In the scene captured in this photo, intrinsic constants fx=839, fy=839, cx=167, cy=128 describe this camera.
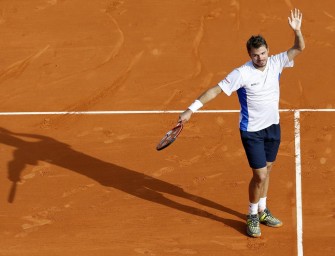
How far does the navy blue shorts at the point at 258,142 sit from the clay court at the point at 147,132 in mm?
1174

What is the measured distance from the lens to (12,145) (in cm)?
1277

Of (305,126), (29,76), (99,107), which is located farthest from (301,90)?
(29,76)

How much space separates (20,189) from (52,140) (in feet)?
4.18

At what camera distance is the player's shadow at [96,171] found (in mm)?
11266

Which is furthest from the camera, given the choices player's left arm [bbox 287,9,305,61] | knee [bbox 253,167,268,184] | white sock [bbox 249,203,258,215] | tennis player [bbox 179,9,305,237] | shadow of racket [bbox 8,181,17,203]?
shadow of racket [bbox 8,181,17,203]

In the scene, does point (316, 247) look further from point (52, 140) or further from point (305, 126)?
point (52, 140)

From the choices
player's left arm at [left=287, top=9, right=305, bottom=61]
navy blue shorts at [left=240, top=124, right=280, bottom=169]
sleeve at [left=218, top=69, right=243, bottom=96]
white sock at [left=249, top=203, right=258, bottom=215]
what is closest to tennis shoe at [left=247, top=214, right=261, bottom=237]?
white sock at [left=249, top=203, right=258, bottom=215]

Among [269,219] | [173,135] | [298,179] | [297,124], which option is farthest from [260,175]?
[297,124]

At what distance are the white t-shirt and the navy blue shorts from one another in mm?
68

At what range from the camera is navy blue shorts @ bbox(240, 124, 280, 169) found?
32.6 feet

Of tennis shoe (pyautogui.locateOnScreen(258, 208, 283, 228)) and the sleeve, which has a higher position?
the sleeve

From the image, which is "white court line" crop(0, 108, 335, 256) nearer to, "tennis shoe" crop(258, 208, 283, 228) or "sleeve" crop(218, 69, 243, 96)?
"tennis shoe" crop(258, 208, 283, 228)

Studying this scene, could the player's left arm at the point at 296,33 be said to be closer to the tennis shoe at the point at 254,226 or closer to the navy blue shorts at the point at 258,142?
the navy blue shorts at the point at 258,142

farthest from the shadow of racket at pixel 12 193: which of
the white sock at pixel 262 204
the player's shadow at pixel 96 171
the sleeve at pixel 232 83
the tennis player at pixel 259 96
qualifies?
the sleeve at pixel 232 83
